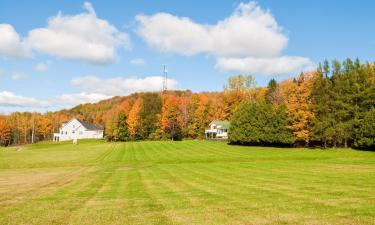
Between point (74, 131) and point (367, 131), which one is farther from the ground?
point (367, 131)

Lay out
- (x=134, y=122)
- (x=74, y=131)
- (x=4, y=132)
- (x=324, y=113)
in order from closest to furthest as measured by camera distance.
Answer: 1. (x=324, y=113)
2. (x=134, y=122)
3. (x=74, y=131)
4. (x=4, y=132)

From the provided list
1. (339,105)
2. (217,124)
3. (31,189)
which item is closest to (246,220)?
(31,189)

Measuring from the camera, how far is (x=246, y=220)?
11.0m

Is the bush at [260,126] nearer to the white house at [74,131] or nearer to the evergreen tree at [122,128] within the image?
the evergreen tree at [122,128]

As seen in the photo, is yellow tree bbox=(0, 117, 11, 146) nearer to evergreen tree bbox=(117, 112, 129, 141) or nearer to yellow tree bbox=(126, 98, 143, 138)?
evergreen tree bbox=(117, 112, 129, 141)

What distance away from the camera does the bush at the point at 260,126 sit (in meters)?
72.3

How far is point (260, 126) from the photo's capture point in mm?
76688

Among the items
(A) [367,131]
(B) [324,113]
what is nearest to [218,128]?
(B) [324,113]

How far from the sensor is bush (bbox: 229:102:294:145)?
72.3 m

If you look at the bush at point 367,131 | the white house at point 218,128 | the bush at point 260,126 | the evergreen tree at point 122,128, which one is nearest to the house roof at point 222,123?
the white house at point 218,128

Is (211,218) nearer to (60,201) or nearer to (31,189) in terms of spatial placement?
(60,201)

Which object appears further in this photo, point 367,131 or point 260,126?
point 260,126

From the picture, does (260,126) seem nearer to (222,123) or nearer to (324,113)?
(324,113)

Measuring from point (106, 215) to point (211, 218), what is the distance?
372 centimetres
